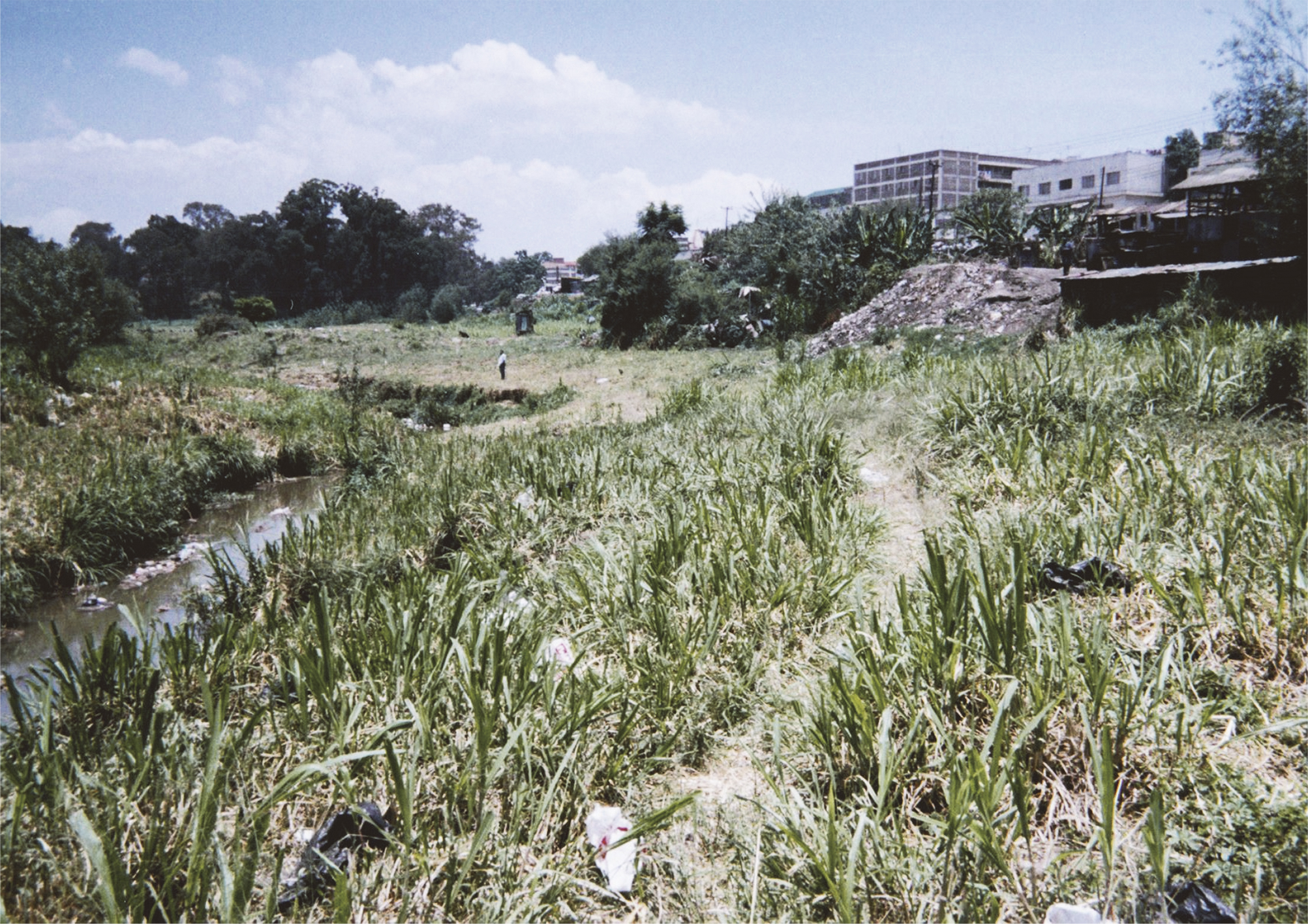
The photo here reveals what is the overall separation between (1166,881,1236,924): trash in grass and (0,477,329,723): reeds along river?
11.5 ft

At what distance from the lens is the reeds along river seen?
517cm

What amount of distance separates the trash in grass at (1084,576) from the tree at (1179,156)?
61.0 meters

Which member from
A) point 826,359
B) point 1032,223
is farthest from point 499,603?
point 1032,223

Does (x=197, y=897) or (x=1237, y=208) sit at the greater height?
(x=1237, y=208)

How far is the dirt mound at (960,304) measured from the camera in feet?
43.2

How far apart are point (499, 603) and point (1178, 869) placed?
257 cm

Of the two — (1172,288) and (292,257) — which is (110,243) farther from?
(1172,288)

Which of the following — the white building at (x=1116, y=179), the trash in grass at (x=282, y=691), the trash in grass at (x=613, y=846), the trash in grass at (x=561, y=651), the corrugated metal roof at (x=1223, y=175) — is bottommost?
the trash in grass at (x=613, y=846)

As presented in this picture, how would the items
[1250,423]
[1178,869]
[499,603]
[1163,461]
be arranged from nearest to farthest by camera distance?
[1178,869] → [499,603] → [1163,461] → [1250,423]

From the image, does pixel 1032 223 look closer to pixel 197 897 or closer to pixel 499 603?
pixel 499 603

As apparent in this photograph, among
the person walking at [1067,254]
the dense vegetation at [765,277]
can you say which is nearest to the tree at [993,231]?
the person walking at [1067,254]

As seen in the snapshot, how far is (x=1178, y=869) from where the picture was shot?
175 cm

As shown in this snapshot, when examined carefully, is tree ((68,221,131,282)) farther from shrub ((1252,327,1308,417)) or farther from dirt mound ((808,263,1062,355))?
shrub ((1252,327,1308,417))

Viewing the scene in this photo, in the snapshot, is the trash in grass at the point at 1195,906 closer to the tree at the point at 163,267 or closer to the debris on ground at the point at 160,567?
the debris on ground at the point at 160,567
